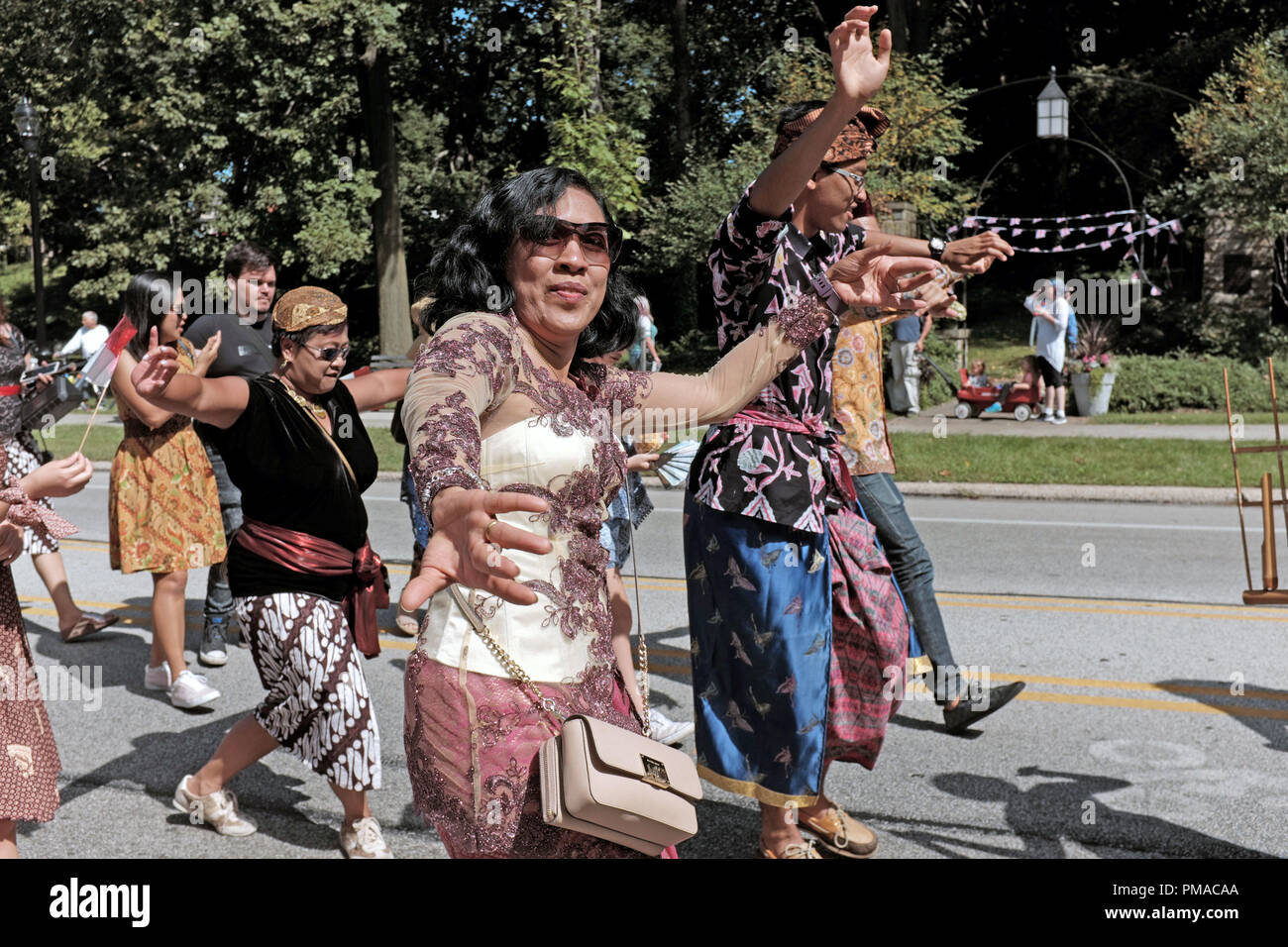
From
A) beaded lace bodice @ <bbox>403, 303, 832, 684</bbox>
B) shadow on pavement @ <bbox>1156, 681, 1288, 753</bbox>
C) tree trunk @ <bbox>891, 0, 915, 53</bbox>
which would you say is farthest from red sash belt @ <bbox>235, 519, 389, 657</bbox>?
tree trunk @ <bbox>891, 0, 915, 53</bbox>

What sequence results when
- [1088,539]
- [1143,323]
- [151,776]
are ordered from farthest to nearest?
[1143,323], [1088,539], [151,776]

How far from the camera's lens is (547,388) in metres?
2.62

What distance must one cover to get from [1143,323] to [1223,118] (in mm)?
4378

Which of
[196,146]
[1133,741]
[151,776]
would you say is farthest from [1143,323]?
[151,776]

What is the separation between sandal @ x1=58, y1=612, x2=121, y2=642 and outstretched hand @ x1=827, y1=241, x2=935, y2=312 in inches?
218

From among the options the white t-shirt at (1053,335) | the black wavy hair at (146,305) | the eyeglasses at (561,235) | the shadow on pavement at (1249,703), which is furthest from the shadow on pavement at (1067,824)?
the white t-shirt at (1053,335)

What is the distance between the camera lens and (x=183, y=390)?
3.83 metres

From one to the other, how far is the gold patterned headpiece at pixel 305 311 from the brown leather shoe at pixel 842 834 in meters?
2.25

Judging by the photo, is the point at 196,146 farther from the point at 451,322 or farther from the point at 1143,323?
the point at 451,322

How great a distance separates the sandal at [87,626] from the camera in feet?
24.1

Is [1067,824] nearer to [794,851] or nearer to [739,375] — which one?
[794,851]

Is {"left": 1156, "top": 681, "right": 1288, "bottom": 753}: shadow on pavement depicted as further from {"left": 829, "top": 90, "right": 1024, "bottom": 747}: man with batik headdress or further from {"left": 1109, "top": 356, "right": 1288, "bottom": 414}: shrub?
{"left": 1109, "top": 356, "right": 1288, "bottom": 414}: shrub

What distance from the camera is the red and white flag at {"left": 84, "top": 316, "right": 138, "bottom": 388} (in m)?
4.84

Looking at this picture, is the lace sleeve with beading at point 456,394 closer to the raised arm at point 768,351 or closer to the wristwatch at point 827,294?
the raised arm at point 768,351
